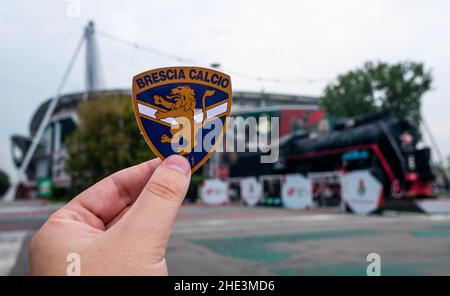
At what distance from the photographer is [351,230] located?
410 inches

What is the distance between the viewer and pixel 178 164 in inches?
43.8

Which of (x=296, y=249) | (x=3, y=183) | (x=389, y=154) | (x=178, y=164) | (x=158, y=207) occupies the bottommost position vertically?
(x=3, y=183)

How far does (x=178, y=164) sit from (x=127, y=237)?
28 centimetres

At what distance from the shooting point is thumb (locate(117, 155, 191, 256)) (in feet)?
3.41

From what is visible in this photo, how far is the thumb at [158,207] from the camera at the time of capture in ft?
3.41

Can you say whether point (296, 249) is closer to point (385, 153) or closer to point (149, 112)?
point (149, 112)
